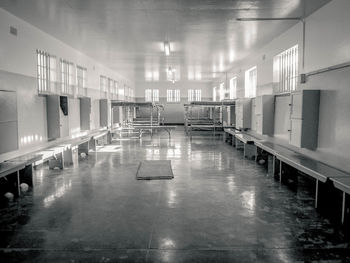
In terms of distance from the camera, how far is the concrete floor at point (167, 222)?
290 centimetres

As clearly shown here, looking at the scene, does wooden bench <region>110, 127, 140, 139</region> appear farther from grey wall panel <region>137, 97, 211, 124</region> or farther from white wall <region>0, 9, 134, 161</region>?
grey wall panel <region>137, 97, 211, 124</region>

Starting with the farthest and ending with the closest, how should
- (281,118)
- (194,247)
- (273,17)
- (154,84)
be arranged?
1. (154,84)
2. (281,118)
3. (273,17)
4. (194,247)

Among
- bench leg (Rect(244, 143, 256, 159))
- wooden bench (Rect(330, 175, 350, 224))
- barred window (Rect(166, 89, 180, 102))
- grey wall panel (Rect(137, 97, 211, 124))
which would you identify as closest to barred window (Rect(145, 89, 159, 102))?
grey wall panel (Rect(137, 97, 211, 124))

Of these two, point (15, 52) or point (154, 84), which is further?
point (154, 84)

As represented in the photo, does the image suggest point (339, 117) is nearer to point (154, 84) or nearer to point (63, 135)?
point (63, 135)

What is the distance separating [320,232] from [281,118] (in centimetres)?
445

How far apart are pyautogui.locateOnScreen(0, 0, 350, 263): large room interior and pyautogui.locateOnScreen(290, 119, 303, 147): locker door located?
0.04 metres

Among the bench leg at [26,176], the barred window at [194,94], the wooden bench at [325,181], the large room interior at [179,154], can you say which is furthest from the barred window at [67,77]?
the barred window at [194,94]

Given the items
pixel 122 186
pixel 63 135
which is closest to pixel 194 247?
pixel 122 186

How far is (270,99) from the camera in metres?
7.91

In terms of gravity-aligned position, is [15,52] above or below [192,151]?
above

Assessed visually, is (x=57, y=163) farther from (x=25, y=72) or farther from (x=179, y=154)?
(x=179, y=154)

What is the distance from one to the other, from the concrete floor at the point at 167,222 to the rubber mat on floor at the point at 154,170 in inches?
9.7

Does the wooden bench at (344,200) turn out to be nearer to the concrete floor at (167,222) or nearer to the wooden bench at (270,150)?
the concrete floor at (167,222)
